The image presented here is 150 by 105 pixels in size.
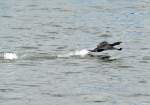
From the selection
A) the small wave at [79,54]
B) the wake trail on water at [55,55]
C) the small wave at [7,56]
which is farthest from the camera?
the small wave at [79,54]

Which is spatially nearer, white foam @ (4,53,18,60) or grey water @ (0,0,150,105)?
grey water @ (0,0,150,105)

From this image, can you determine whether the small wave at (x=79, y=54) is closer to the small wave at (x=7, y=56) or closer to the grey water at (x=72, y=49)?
the grey water at (x=72, y=49)

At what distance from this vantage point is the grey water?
18.1 metres

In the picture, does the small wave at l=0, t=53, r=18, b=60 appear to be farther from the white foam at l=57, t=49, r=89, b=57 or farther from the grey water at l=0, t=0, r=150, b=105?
the white foam at l=57, t=49, r=89, b=57

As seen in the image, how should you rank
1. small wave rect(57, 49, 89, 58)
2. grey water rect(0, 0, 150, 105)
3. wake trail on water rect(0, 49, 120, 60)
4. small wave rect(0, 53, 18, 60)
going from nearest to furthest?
grey water rect(0, 0, 150, 105)
small wave rect(0, 53, 18, 60)
wake trail on water rect(0, 49, 120, 60)
small wave rect(57, 49, 89, 58)

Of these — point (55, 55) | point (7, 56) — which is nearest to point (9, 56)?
point (7, 56)

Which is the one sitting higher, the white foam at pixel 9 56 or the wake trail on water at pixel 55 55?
the white foam at pixel 9 56

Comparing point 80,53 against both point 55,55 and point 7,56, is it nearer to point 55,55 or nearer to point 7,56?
point 55,55

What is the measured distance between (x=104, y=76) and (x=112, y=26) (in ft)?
33.3

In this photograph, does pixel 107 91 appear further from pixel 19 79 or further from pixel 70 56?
pixel 70 56

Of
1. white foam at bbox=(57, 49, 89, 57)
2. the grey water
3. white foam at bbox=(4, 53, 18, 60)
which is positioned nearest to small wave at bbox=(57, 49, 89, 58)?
white foam at bbox=(57, 49, 89, 57)

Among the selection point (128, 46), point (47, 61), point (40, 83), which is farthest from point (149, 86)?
point (128, 46)

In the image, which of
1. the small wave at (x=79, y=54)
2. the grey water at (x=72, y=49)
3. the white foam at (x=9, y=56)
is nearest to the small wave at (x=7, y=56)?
the white foam at (x=9, y=56)

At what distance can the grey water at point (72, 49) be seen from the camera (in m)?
18.1
